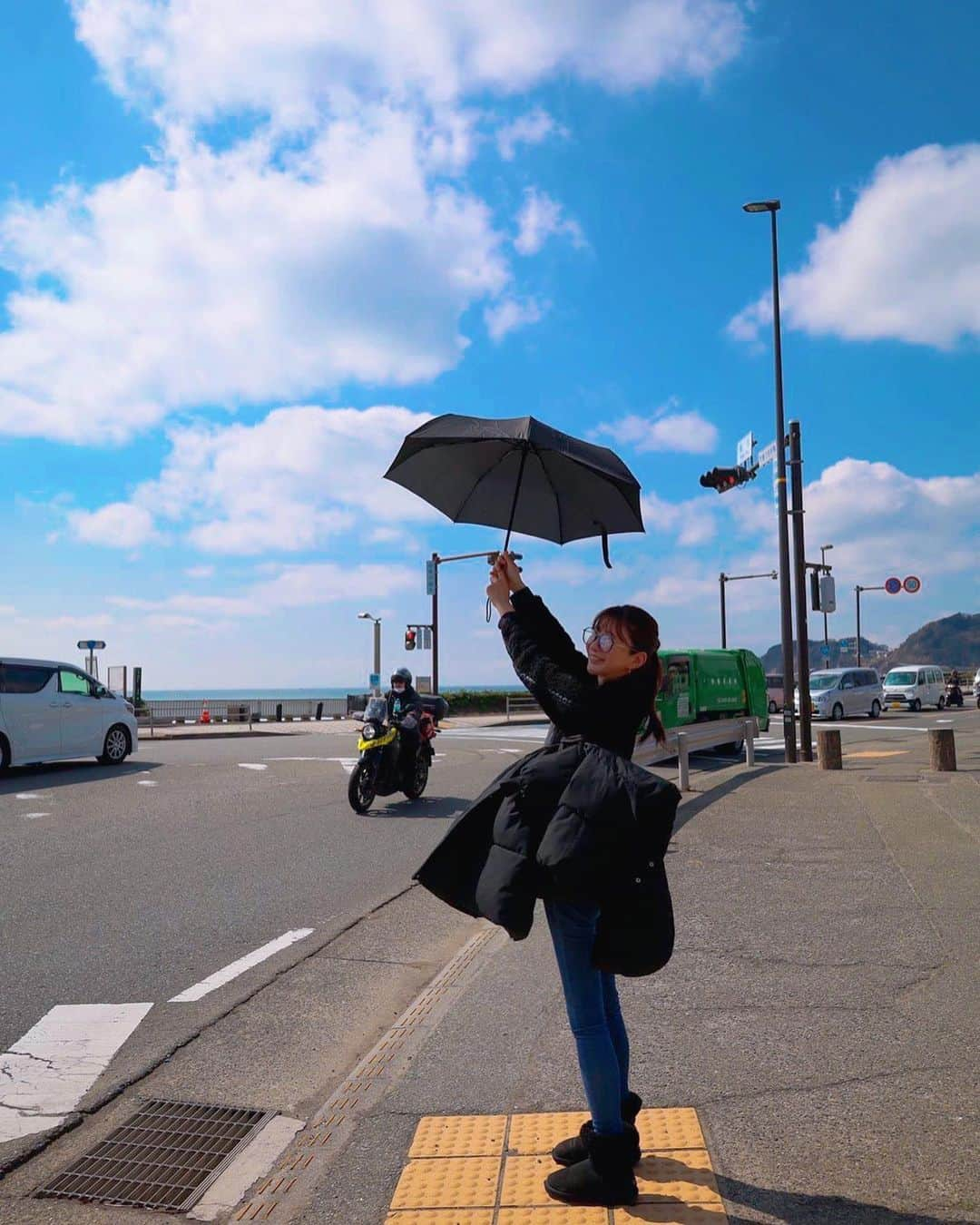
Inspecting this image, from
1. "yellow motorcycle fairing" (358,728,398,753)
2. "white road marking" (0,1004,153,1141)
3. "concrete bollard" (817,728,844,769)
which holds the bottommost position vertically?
"white road marking" (0,1004,153,1141)

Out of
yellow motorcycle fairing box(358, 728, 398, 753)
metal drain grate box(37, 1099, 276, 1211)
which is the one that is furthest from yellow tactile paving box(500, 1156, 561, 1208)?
yellow motorcycle fairing box(358, 728, 398, 753)

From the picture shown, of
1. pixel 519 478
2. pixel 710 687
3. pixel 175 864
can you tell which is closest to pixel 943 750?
pixel 710 687

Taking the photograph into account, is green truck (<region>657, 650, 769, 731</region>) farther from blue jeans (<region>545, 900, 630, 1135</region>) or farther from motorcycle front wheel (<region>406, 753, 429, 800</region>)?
blue jeans (<region>545, 900, 630, 1135</region>)

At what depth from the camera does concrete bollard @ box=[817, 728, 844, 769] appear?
15008mm

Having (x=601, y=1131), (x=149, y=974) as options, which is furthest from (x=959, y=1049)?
(x=149, y=974)

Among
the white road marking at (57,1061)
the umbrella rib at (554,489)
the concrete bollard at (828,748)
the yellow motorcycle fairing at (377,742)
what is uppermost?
the umbrella rib at (554,489)

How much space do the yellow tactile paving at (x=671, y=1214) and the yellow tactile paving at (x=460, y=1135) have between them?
37cm

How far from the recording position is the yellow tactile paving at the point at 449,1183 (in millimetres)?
2986

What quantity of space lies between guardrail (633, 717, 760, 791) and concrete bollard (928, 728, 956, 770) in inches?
123

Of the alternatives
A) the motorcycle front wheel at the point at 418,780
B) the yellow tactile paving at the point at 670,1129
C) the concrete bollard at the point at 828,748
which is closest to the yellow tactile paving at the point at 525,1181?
the yellow tactile paving at the point at 670,1129

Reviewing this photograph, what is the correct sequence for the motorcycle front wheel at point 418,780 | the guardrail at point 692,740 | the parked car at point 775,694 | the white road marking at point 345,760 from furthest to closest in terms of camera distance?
the parked car at point 775,694
the white road marking at point 345,760
the motorcycle front wheel at point 418,780
the guardrail at point 692,740

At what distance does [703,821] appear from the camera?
10.1 metres

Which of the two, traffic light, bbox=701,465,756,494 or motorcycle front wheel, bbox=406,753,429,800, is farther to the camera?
traffic light, bbox=701,465,756,494

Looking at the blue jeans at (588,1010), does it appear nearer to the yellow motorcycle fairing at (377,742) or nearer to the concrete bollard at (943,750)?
the yellow motorcycle fairing at (377,742)
